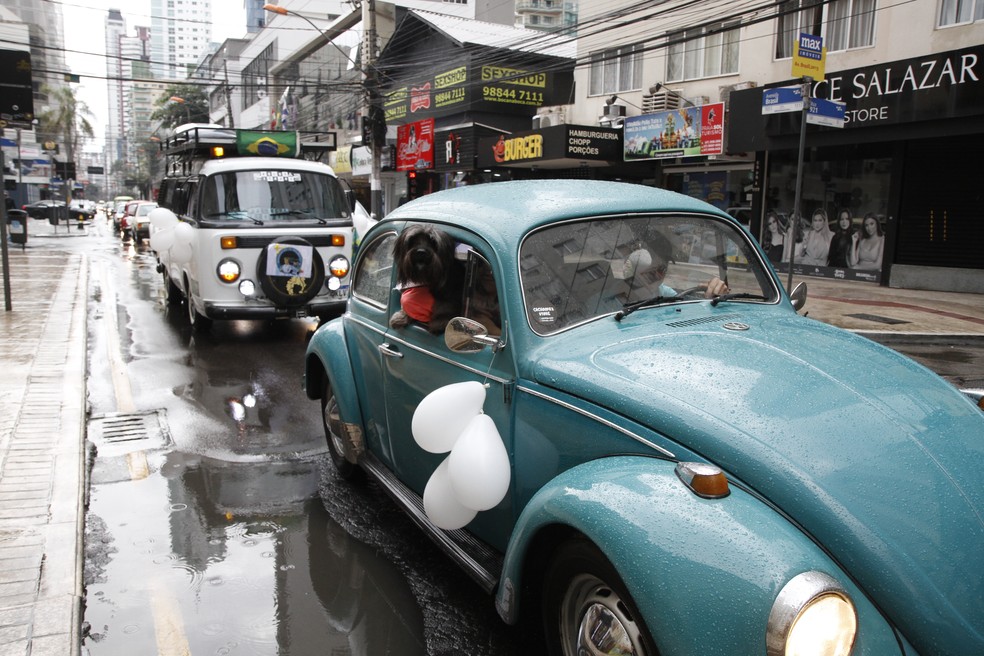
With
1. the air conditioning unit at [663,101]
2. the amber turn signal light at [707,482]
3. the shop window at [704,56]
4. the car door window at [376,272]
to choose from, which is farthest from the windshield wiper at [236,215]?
the air conditioning unit at [663,101]

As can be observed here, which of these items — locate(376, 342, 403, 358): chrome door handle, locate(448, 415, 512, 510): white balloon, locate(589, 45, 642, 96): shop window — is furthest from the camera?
locate(589, 45, 642, 96): shop window

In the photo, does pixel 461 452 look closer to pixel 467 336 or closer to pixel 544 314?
pixel 467 336

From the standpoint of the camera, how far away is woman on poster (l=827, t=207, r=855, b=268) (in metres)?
17.9

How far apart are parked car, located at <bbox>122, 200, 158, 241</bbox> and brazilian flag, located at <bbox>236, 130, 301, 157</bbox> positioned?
19013 millimetres

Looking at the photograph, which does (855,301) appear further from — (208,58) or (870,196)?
(208,58)

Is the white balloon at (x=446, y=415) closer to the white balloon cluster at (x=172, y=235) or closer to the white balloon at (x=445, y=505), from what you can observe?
the white balloon at (x=445, y=505)

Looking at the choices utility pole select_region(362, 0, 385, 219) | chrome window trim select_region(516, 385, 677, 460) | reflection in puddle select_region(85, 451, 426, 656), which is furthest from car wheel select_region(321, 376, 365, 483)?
utility pole select_region(362, 0, 385, 219)

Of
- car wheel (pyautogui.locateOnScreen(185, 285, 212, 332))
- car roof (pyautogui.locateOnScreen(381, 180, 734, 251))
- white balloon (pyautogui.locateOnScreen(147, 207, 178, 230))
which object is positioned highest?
car roof (pyautogui.locateOnScreen(381, 180, 734, 251))

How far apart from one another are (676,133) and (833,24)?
4.40 metres

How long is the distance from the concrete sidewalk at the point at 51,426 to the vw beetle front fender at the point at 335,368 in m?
1.60

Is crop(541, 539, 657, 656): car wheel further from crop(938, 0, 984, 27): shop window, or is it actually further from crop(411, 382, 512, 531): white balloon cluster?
crop(938, 0, 984, 27): shop window

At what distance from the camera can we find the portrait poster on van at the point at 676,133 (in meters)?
19.2

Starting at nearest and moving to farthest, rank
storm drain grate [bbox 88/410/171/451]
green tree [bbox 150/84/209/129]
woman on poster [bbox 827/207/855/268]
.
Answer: storm drain grate [bbox 88/410/171/451] < woman on poster [bbox 827/207/855/268] < green tree [bbox 150/84/209/129]

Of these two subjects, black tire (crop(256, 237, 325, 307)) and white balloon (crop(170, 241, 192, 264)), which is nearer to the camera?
black tire (crop(256, 237, 325, 307))
